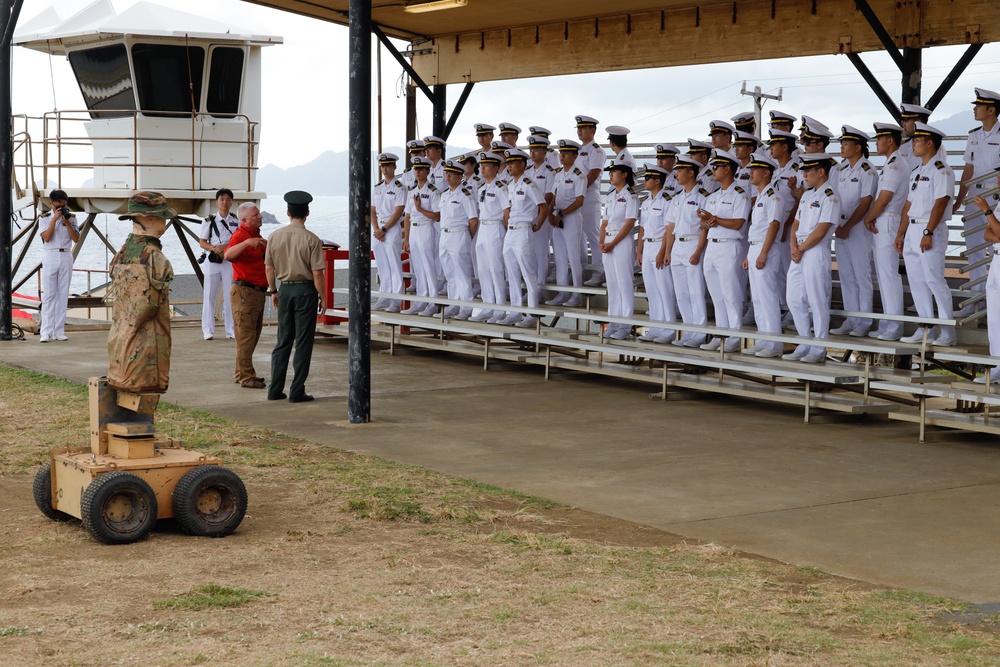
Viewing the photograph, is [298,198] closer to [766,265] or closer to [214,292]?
[766,265]

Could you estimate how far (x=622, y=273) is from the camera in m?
13.1

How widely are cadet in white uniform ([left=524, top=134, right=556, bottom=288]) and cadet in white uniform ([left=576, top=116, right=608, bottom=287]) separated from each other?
383mm

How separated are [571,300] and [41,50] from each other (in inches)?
444

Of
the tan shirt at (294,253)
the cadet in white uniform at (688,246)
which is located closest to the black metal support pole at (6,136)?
the tan shirt at (294,253)

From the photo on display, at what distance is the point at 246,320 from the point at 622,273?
3.89m

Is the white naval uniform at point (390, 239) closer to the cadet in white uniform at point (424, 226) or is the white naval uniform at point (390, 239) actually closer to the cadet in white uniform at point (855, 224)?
the cadet in white uniform at point (424, 226)

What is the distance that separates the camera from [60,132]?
65.0 ft

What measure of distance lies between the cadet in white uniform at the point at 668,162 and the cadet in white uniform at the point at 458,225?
271 cm

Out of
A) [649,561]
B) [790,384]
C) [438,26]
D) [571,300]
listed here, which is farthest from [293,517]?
[438,26]

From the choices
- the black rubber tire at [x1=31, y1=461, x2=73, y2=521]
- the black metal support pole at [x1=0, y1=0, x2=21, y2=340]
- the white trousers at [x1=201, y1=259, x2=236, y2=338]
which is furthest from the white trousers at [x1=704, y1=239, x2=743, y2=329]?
the black metal support pole at [x1=0, y1=0, x2=21, y2=340]

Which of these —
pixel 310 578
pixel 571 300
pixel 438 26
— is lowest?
pixel 310 578


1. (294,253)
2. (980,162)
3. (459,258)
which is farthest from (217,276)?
(980,162)

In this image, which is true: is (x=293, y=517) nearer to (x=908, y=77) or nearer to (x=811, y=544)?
(x=811, y=544)

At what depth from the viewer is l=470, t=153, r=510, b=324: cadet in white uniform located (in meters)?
14.2
